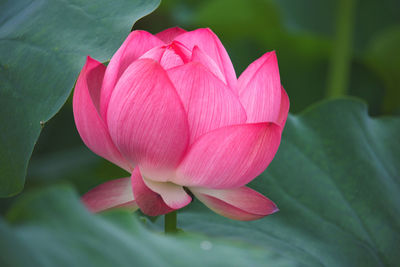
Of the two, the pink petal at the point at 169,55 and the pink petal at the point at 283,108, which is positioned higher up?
the pink petal at the point at 169,55

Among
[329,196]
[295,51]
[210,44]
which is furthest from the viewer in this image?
[295,51]

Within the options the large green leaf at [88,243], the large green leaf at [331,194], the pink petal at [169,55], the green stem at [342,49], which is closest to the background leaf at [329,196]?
the large green leaf at [331,194]

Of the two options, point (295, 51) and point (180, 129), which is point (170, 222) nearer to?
point (180, 129)

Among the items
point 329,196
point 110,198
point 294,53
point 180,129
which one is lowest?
point 294,53

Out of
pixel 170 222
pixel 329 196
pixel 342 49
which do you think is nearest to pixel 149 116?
pixel 170 222

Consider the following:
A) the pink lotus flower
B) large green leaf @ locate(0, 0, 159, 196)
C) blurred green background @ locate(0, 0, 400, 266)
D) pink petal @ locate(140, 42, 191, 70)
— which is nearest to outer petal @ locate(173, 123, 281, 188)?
the pink lotus flower

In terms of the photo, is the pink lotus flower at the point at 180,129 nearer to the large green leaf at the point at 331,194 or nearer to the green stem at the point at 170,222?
the green stem at the point at 170,222

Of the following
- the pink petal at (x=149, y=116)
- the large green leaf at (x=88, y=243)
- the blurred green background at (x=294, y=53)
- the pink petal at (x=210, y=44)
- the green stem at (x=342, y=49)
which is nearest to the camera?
the large green leaf at (x=88, y=243)
